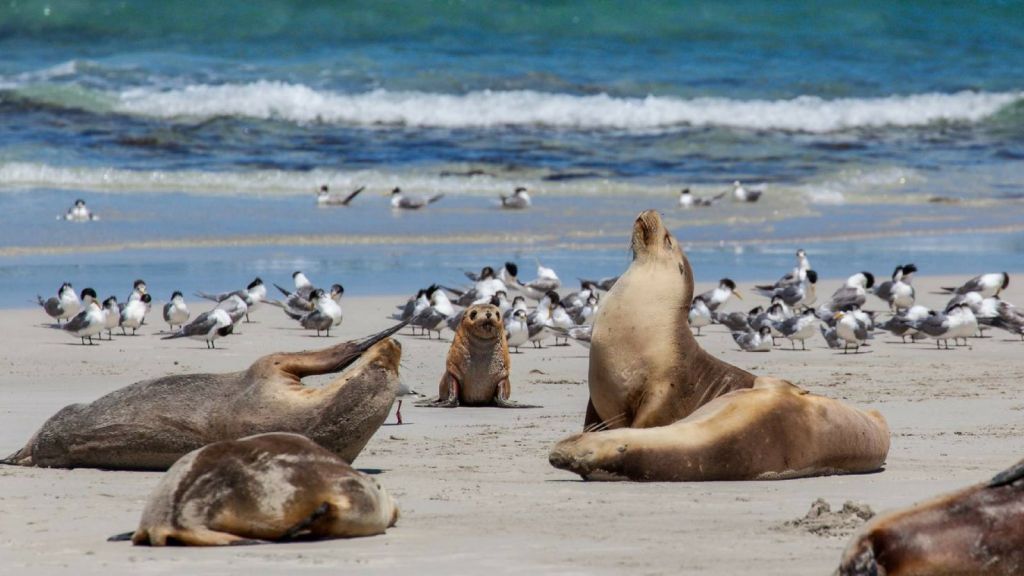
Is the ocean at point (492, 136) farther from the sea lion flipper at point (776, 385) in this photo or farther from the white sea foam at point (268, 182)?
the sea lion flipper at point (776, 385)

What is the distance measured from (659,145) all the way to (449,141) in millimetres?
3998

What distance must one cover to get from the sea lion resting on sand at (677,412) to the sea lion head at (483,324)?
2.87m

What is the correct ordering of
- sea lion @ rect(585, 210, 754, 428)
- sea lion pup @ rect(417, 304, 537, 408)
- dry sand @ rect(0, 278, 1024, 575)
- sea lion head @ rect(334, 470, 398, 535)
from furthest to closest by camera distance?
1. sea lion pup @ rect(417, 304, 537, 408)
2. sea lion @ rect(585, 210, 754, 428)
3. sea lion head @ rect(334, 470, 398, 535)
4. dry sand @ rect(0, 278, 1024, 575)

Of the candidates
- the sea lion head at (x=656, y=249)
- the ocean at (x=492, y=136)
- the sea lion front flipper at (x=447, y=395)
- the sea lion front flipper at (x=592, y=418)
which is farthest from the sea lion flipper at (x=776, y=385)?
the ocean at (x=492, y=136)

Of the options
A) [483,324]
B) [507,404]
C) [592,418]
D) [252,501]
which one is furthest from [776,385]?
[483,324]

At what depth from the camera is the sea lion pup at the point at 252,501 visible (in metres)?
5.41

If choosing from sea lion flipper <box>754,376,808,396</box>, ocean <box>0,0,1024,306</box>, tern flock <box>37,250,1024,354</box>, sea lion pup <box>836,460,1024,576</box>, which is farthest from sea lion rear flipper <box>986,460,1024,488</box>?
ocean <box>0,0,1024,306</box>

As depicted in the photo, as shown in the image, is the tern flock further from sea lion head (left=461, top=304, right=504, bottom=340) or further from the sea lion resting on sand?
the sea lion resting on sand

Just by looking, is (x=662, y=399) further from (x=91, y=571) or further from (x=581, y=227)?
(x=581, y=227)

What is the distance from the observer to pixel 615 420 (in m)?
7.39

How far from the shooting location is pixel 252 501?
214 inches

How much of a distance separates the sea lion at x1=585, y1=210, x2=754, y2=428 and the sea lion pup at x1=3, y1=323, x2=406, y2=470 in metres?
0.99

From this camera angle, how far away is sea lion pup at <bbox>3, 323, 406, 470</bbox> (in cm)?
689

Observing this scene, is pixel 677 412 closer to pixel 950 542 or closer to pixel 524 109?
pixel 950 542
